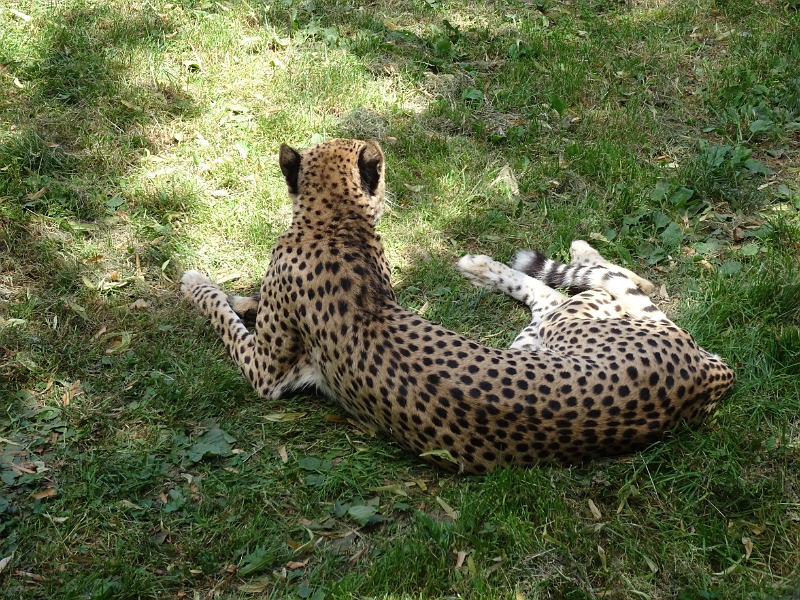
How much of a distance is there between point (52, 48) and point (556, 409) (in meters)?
4.82

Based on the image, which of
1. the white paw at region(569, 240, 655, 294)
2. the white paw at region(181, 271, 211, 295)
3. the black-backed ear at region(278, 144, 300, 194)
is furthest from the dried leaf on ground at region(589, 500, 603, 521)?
the white paw at region(181, 271, 211, 295)

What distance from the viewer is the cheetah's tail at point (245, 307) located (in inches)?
197

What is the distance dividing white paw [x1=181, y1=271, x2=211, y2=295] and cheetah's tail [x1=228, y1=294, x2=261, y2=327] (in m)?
0.21

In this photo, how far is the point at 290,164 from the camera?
4.46 m

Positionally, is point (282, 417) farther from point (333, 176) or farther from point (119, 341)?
point (333, 176)

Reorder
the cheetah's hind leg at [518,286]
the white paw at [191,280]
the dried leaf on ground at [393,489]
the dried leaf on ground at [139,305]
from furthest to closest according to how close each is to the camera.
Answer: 1. the white paw at [191,280]
2. the dried leaf on ground at [139,305]
3. the cheetah's hind leg at [518,286]
4. the dried leaf on ground at [393,489]

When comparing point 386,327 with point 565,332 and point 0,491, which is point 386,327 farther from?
point 0,491

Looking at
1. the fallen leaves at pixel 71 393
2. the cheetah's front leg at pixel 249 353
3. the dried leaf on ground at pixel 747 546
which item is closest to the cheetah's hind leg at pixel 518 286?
→ the cheetah's front leg at pixel 249 353

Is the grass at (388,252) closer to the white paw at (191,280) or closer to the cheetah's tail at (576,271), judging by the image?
the white paw at (191,280)

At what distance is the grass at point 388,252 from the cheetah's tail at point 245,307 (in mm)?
216

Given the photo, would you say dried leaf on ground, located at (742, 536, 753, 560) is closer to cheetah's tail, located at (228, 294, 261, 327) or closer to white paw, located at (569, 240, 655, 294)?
white paw, located at (569, 240, 655, 294)

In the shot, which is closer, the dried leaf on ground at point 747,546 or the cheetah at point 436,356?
the dried leaf on ground at point 747,546

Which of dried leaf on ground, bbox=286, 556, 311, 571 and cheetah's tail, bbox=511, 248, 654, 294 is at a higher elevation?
cheetah's tail, bbox=511, 248, 654, 294

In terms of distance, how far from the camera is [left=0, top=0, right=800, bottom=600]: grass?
3.67m
